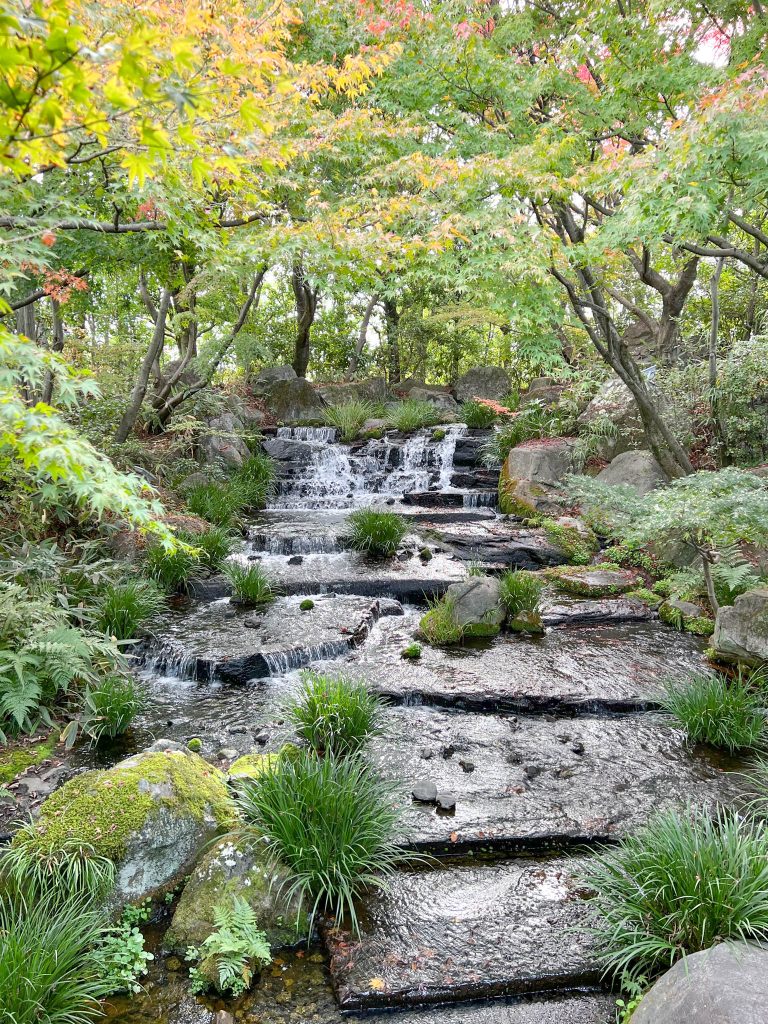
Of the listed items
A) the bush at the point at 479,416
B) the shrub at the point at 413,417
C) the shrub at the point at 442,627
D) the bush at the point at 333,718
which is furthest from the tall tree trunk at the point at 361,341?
the bush at the point at 333,718

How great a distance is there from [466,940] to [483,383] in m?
16.9

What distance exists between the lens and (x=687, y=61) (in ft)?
22.6

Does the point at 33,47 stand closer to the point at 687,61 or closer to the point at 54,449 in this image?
the point at 54,449

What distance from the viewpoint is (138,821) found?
9.98ft

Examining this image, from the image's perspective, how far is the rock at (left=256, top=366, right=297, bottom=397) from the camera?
17672mm

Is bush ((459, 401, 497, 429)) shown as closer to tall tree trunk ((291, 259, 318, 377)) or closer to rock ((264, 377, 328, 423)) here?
rock ((264, 377, 328, 423))

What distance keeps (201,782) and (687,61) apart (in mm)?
9070

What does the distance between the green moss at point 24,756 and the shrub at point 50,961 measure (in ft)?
4.82

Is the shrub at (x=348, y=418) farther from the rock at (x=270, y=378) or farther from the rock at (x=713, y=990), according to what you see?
the rock at (x=713, y=990)

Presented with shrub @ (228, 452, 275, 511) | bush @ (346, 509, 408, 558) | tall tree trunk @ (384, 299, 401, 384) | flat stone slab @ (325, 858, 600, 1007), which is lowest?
flat stone slab @ (325, 858, 600, 1007)

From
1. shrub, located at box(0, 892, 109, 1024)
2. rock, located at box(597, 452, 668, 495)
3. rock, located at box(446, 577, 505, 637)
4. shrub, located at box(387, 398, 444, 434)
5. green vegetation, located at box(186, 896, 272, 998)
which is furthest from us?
shrub, located at box(387, 398, 444, 434)

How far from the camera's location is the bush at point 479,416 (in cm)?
1518

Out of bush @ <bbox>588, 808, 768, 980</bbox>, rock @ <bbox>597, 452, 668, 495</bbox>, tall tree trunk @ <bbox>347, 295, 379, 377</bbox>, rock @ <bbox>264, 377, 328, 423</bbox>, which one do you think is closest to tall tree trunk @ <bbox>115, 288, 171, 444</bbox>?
rock @ <bbox>264, 377, 328, 423</bbox>

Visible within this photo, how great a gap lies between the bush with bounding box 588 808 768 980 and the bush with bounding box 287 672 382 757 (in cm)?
194
